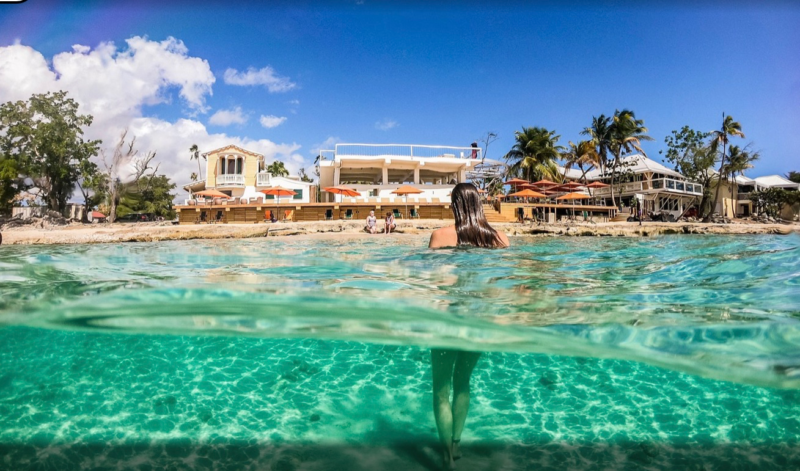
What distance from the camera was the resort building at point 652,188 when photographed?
43.6 meters

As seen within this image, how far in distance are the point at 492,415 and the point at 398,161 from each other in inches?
1265

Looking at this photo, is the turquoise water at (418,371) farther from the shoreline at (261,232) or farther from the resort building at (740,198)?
the resort building at (740,198)

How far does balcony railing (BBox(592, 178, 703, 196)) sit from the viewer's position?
140 ft

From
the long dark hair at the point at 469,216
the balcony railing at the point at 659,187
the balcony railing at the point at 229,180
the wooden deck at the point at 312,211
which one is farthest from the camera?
the balcony railing at the point at 659,187

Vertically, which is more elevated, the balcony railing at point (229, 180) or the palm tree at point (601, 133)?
the palm tree at point (601, 133)

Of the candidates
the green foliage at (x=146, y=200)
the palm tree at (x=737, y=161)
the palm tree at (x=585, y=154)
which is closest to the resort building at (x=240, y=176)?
the green foliage at (x=146, y=200)

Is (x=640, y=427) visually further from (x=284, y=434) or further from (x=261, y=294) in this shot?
(x=261, y=294)

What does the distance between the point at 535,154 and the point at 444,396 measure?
41.0 meters

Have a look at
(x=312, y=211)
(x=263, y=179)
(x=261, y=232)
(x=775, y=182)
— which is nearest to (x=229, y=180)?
(x=263, y=179)

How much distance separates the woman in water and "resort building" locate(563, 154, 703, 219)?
42.4 meters

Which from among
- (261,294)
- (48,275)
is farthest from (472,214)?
(48,275)

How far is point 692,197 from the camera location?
4672 centimetres

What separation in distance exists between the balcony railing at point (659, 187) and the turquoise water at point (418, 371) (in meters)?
41.5

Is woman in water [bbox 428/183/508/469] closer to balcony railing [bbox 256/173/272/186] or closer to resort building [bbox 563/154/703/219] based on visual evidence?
balcony railing [bbox 256/173/272/186]
